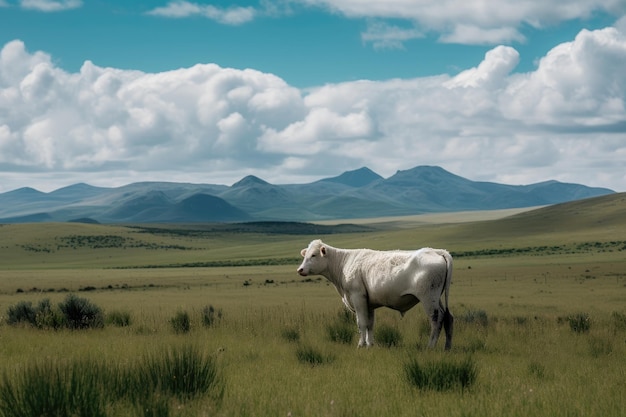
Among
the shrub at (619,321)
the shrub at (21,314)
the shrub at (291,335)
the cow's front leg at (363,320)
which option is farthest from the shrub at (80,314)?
the shrub at (619,321)

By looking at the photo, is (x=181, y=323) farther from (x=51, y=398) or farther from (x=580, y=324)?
(x=51, y=398)

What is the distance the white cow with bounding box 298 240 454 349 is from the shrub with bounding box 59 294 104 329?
6.00m

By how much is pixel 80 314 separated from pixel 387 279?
8802 millimetres

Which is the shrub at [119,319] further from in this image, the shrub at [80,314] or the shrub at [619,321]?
the shrub at [619,321]

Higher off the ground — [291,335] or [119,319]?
[291,335]

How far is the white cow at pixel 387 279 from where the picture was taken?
575 inches

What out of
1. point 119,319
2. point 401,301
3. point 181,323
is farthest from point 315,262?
point 119,319

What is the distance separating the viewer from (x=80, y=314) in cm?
1905

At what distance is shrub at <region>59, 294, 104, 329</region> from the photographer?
18688 millimetres

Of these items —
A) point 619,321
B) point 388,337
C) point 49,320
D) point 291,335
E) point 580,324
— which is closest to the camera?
point 388,337

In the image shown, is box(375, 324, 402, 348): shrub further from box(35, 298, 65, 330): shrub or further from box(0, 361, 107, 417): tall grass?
box(0, 361, 107, 417): tall grass

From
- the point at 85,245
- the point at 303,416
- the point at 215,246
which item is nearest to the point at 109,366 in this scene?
the point at 303,416

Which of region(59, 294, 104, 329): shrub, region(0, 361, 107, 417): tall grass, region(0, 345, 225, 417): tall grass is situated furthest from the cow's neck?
region(0, 361, 107, 417): tall grass

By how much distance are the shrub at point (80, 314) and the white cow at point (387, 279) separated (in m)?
6.00
